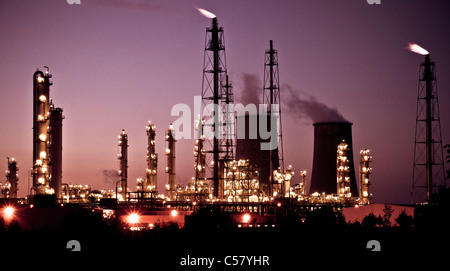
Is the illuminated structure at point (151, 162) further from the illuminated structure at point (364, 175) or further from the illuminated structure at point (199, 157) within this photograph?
the illuminated structure at point (364, 175)

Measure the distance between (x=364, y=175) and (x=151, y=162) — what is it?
2262 centimetres

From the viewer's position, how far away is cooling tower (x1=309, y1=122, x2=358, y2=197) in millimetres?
68250

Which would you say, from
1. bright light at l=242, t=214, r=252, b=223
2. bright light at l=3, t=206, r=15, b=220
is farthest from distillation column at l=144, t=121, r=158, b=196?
bright light at l=3, t=206, r=15, b=220

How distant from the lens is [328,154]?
227ft

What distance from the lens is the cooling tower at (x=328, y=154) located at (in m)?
68.2

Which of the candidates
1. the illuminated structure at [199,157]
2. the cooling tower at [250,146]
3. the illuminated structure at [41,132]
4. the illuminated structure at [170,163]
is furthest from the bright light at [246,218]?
the illuminated structure at [170,163]

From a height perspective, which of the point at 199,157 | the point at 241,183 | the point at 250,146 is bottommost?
the point at 241,183

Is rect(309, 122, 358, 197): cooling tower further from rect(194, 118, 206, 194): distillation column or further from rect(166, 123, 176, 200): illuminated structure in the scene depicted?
rect(166, 123, 176, 200): illuminated structure

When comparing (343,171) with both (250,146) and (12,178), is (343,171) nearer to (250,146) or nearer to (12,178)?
(250,146)

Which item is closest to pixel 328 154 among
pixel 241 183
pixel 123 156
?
pixel 241 183
